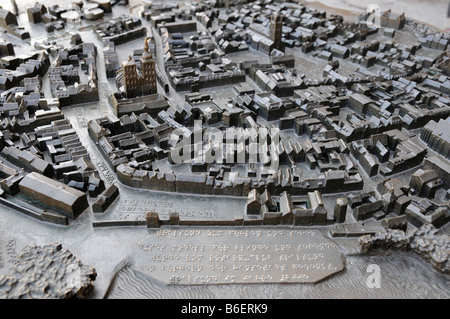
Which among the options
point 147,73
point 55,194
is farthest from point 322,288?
point 147,73

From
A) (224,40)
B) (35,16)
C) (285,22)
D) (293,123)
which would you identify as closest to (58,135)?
(293,123)

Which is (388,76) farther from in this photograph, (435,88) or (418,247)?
(418,247)

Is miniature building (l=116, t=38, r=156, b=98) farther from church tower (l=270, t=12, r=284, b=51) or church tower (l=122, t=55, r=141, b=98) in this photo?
church tower (l=270, t=12, r=284, b=51)

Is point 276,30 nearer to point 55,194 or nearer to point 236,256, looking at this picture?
point 236,256

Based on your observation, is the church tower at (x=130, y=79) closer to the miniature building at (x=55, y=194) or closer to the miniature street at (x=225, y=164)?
the miniature street at (x=225, y=164)
